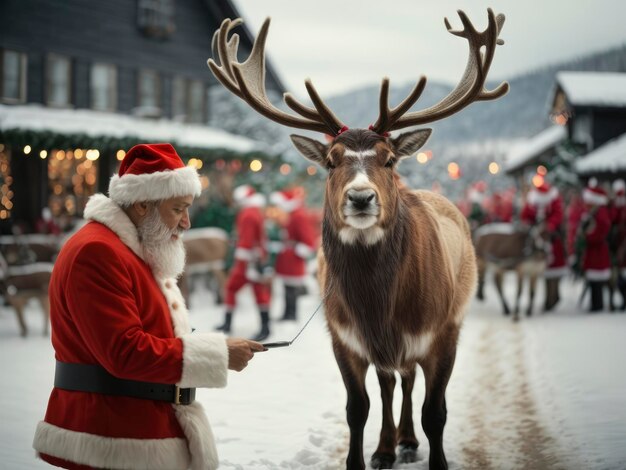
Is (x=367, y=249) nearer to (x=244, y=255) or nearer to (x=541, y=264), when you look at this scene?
(x=244, y=255)

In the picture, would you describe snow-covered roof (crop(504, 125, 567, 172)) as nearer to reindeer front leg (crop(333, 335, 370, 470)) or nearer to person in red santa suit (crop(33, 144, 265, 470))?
reindeer front leg (crop(333, 335, 370, 470))

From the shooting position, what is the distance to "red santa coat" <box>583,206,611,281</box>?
38.0 feet

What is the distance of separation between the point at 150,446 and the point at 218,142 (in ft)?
46.1

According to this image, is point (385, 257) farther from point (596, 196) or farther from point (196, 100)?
point (196, 100)

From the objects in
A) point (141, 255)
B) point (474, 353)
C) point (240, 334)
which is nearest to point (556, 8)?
point (474, 353)

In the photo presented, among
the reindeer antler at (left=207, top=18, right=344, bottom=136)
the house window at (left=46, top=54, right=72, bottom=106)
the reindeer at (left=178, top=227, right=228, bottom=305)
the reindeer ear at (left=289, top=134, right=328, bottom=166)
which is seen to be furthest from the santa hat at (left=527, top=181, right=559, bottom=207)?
the house window at (left=46, top=54, right=72, bottom=106)

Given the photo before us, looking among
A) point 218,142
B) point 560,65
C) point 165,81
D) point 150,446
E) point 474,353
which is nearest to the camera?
point 150,446

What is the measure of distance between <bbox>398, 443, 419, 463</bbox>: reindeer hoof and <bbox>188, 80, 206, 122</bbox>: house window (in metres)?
15.1

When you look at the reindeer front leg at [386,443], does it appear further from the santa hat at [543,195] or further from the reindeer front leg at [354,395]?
the santa hat at [543,195]

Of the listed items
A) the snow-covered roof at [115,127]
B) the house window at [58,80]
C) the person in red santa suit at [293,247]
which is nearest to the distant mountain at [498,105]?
the person in red santa suit at [293,247]

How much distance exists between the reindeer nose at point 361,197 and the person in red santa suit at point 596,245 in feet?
29.6

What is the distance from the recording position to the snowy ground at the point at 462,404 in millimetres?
4965

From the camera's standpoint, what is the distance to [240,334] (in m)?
10.4

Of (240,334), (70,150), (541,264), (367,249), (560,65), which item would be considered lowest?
(240,334)
